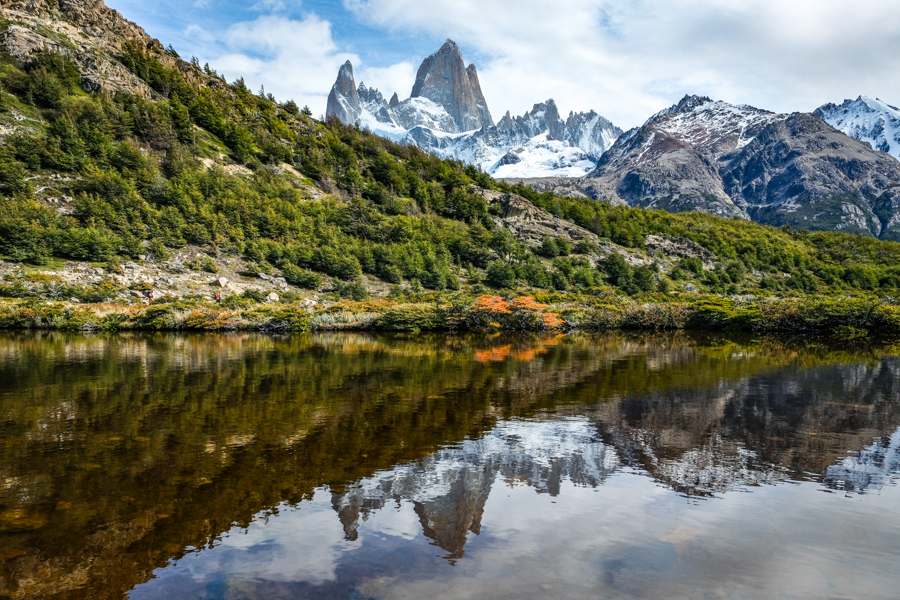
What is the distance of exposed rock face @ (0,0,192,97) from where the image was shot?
59375 mm

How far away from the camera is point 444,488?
24.9 ft

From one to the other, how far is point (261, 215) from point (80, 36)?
41228 mm

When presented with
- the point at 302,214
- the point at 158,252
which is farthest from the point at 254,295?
the point at 302,214

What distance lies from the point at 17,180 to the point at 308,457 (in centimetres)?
5161

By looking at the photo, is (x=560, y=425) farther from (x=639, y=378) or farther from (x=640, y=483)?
(x=639, y=378)

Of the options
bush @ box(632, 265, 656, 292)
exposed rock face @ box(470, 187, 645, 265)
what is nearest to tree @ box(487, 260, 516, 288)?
exposed rock face @ box(470, 187, 645, 265)

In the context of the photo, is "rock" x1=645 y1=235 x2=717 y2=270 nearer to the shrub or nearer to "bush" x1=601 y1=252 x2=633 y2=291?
"bush" x1=601 y1=252 x2=633 y2=291

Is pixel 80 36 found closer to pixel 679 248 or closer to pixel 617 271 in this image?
pixel 617 271

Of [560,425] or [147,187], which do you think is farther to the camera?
[147,187]

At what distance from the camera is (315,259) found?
51.2 metres

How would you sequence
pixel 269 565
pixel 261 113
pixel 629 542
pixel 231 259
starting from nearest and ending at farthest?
pixel 269 565
pixel 629 542
pixel 231 259
pixel 261 113

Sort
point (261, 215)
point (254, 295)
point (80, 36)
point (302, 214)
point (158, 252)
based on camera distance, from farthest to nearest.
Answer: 1. point (80, 36)
2. point (302, 214)
3. point (261, 215)
4. point (158, 252)
5. point (254, 295)

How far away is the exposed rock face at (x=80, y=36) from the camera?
59.4 metres

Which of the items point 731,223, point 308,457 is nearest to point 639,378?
point 308,457
